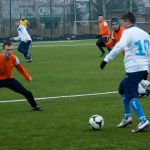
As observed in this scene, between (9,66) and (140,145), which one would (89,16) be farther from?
(140,145)

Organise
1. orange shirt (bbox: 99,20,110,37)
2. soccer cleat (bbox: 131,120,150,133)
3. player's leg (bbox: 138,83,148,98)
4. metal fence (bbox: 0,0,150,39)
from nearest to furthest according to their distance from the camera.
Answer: soccer cleat (bbox: 131,120,150,133), player's leg (bbox: 138,83,148,98), orange shirt (bbox: 99,20,110,37), metal fence (bbox: 0,0,150,39)

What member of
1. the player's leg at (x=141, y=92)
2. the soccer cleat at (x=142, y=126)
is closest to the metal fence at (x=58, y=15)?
the player's leg at (x=141, y=92)

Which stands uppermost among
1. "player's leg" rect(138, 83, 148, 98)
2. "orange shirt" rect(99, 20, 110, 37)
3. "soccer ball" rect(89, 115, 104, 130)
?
"orange shirt" rect(99, 20, 110, 37)

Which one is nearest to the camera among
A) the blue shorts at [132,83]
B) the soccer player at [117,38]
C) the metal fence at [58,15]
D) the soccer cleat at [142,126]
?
the soccer cleat at [142,126]

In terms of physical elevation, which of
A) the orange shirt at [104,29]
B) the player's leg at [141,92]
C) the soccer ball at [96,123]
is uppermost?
the orange shirt at [104,29]

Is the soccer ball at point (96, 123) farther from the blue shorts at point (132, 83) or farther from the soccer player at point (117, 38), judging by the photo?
the soccer player at point (117, 38)

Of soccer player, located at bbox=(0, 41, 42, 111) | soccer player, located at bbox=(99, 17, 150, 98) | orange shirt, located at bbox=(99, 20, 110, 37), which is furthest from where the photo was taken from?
orange shirt, located at bbox=(99, 20, 110, 37)

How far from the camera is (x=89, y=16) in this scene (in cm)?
6081

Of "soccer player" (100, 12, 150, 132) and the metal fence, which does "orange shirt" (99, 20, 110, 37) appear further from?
the metal fence

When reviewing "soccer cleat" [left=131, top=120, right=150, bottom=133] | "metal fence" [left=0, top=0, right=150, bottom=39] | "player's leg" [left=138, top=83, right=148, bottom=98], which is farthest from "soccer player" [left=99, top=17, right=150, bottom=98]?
"metal fence" [left=0, top=0, right=150, bottom=39]

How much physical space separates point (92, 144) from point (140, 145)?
29.5 inches

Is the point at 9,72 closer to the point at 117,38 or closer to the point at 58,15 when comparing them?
the point at 117,38

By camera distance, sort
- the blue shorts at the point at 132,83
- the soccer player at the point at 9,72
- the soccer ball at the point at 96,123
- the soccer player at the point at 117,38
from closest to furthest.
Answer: the blue shorts at the point at 132,83, the soccer ball at the point at 96,123, the soccer player at the point at 9,72, the soccer player at the point at 117,38

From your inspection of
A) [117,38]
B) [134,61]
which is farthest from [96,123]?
[117,38]
